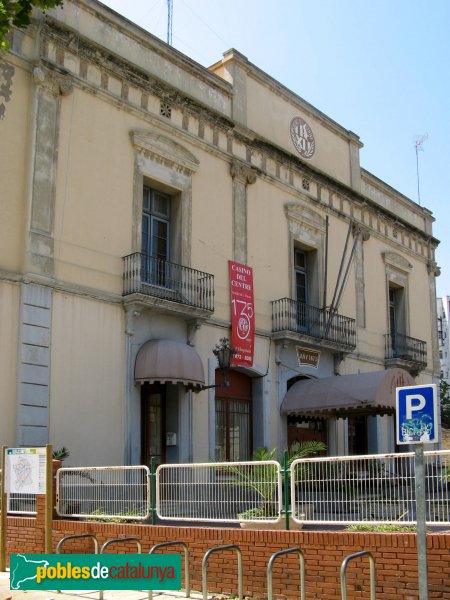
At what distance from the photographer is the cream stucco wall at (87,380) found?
53.1 ft

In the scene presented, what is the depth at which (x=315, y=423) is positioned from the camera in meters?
24.0

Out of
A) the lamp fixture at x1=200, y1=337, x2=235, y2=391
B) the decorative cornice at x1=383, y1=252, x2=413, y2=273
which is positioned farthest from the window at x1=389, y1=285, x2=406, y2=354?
the lamp fixture at x1=200, y1=337, x2=235, y2=391

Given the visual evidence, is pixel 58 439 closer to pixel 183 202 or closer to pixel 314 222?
pixel 183 202

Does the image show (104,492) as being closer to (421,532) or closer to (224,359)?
(224,359)

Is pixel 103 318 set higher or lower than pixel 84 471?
higher

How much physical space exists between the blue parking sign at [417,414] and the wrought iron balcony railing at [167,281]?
438 inches

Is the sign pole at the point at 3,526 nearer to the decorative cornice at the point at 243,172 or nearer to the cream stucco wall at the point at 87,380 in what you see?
the cream stucco wall at the point at 87,380

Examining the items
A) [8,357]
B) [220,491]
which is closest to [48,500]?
[220,491]

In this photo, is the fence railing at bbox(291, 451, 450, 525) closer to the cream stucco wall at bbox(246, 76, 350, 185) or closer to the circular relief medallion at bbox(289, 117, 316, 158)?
the cream stucco wall at bbox(246, 76, 350, 185)

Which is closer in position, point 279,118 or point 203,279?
point 203,279

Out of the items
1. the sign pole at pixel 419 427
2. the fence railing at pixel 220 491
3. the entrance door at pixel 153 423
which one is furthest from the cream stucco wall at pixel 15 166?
the sign pole at pixel 419 427

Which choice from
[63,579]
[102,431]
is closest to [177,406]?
[102,431]

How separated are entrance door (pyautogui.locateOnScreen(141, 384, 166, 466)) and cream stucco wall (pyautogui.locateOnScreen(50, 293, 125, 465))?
1202 mm

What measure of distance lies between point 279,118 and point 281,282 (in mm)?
5487
